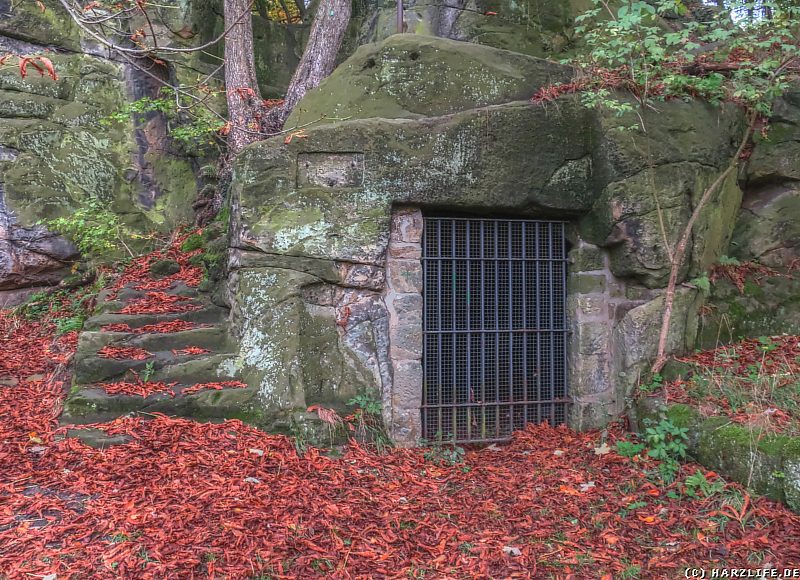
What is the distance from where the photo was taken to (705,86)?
4445 millimetres

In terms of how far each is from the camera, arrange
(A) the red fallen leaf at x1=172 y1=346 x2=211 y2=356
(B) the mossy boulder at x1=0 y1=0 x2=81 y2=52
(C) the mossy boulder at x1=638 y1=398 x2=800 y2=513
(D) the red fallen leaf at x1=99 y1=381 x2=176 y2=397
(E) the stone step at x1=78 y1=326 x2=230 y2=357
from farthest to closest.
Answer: (B) the mossy boulder at x1=0 y1=0 x2=81 y2=52
(A) the red fallen leaf at x1=172 y1=346 x2=211 y2=356
(E) the stone step at x1=78 y1=326 x2=230 y2=357
(D) the red fallen leaf at x1=99 y1=381 x2=176 y2=397
(C) the mossy boulder at x1=638 y1=398 x2=800 y2=513

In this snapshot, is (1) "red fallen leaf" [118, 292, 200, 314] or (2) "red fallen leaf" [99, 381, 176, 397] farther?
(1) "red fallen leaf" [118, 292, 200, 314]

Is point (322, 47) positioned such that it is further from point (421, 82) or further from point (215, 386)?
point (215, 386)

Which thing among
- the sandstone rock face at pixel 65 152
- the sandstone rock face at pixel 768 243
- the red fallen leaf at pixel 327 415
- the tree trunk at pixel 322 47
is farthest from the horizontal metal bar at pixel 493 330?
the sandstone rock face at pixel 65 152

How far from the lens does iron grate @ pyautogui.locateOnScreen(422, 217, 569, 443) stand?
456 cm

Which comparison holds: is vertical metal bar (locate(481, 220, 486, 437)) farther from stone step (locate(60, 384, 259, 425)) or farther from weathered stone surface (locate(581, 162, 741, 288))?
stone step (locate(60, 384, 259, 425))

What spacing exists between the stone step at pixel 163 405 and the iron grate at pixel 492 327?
140cm

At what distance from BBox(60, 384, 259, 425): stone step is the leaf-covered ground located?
0.36ft

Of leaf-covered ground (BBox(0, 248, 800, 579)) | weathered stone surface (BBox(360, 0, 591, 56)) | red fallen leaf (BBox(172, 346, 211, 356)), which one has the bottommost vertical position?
leaf-covered ground (BBox(0, 248, 800, 579))

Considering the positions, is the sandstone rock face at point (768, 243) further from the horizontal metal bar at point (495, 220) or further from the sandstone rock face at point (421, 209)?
the horizontal metal bar at point (495, 220)

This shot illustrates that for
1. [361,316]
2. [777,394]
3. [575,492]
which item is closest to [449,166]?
[361,316]

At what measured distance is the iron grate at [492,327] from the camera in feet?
15.0

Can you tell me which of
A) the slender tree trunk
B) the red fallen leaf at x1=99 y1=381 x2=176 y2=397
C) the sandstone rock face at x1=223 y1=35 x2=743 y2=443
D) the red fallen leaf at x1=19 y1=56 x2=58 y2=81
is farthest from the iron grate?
the red fallen leaf at x1=19 y1=56 x2=58 y2=81

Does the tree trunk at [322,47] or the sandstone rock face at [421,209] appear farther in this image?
the tree trunk at [322,47]
